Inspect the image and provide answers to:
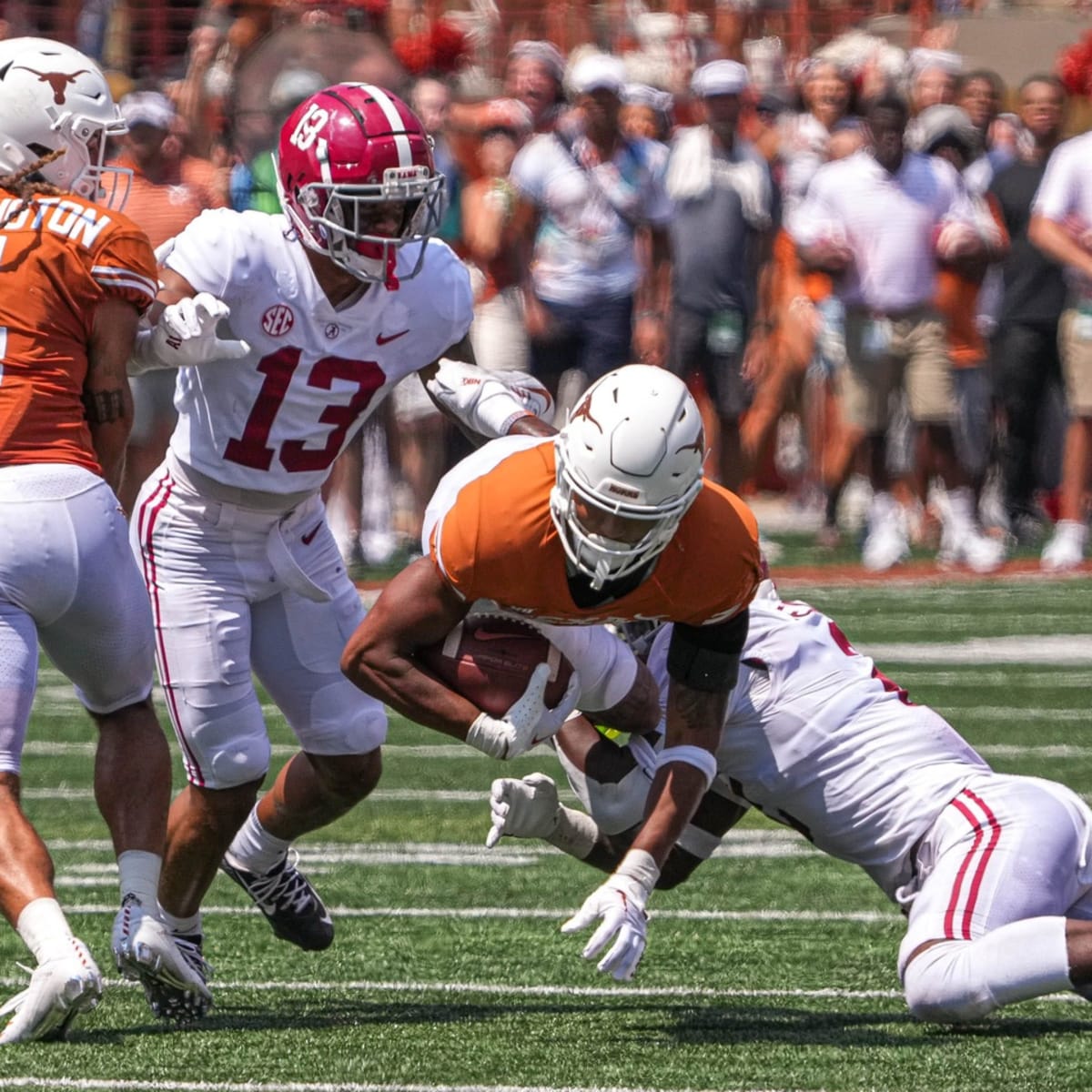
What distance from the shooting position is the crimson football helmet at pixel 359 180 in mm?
4391

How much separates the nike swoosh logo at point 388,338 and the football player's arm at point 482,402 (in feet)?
0.32

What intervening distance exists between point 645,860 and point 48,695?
4696 millimetres

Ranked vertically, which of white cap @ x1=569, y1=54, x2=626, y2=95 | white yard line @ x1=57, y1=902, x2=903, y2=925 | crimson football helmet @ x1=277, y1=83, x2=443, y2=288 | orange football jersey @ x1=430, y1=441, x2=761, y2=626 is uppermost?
crimson football helmet @ x1=277, y1=83, x2=443, y2=288

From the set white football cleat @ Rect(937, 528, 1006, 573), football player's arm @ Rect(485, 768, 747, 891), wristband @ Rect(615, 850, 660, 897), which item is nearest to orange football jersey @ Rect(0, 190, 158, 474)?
football player's arm @ Rect(485, 768, 747, 891)

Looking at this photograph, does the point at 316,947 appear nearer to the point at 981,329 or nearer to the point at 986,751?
the point at 986,751

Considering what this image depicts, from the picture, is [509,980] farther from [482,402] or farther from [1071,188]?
[1071,188]

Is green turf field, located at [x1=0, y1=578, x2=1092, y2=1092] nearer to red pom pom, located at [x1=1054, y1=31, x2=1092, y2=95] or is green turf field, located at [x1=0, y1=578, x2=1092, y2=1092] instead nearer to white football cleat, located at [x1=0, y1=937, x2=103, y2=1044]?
white football cleat, located at [x1=0, y1=937, x2=103, y2=1044]

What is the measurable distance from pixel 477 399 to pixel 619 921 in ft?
4.00

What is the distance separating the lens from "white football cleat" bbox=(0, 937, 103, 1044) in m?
3.59

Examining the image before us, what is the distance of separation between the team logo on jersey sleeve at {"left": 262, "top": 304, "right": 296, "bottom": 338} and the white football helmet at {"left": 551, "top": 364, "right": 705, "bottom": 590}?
834mm

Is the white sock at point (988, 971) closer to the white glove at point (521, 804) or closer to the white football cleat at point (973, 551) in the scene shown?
the white glove at point (521, 804)

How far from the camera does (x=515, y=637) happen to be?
4.04m

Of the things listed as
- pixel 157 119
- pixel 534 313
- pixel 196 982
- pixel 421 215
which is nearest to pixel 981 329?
pixel 534 313

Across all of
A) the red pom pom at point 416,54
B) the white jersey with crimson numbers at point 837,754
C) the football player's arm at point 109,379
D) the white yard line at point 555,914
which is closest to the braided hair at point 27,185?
the football player's arm at point 109,379
